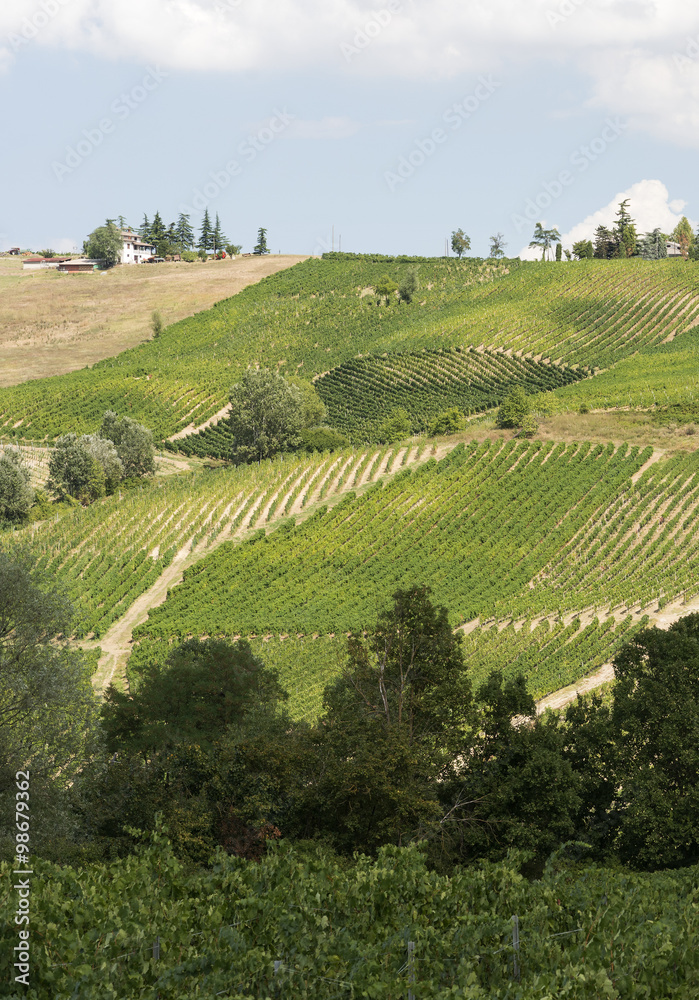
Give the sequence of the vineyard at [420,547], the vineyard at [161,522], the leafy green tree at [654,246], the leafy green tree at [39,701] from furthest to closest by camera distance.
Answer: the leafy green tree at [654,246]
the vineyard at [161,522]
the vineyard at [420,547]
the leafy green tree at [39,701]

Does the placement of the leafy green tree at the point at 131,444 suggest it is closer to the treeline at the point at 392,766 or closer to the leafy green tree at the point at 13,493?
the leafy green tree at the point at 13,493

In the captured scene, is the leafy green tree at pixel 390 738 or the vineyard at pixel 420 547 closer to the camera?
the leafy green tree at pixel 390 738

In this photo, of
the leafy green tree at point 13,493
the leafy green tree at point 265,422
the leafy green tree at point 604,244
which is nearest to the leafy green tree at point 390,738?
the leafy green tree at point 13,493

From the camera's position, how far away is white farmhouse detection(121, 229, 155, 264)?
18538 cm

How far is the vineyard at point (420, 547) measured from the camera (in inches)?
2169

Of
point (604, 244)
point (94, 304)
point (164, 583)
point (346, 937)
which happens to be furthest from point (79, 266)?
point (346, 937)

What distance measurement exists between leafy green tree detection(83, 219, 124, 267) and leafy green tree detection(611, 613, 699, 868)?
166 metres

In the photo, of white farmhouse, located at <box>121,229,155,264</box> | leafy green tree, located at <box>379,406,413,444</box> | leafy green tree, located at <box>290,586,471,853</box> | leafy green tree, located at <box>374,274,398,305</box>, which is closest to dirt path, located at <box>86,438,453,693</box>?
leafy green tree, located at <box>379,406,413,444</box>

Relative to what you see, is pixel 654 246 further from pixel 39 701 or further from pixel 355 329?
pixel 39 701

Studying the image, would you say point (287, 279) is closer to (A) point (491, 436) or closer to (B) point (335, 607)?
(A) point (491, 436)

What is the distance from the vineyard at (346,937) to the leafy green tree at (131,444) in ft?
232

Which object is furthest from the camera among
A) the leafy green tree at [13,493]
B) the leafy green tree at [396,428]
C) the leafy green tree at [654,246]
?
the leafy green tree at [654,246]

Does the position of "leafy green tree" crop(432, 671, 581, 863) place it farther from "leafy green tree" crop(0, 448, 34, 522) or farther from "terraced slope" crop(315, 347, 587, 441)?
"terraced slope" crop(315, 347, 587, 441)

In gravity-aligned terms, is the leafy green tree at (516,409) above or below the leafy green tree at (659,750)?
above
